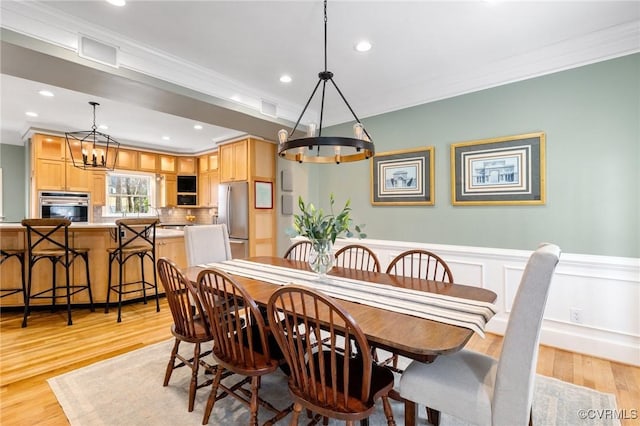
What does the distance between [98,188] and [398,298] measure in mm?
6419

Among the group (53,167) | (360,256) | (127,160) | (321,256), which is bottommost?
(360,256)

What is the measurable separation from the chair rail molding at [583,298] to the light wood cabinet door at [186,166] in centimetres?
626

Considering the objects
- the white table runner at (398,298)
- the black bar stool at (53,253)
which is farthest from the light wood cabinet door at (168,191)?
the white table runner at (398,298)

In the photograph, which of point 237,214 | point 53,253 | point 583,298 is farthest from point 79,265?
point 583,298

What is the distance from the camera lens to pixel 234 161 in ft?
17.8

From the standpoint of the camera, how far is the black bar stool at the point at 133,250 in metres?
3.59

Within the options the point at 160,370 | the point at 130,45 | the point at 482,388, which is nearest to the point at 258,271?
the point at 160,370

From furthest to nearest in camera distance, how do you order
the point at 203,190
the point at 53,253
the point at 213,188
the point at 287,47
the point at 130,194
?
the point at 203,190, the point at 213,188, the point at 130,194, the point at 53,253, the point at 287,47

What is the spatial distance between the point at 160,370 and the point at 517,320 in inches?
96.0

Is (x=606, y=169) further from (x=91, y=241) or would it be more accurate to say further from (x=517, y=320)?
(x=91, y=241)

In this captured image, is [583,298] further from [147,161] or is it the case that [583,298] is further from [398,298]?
[147,161]

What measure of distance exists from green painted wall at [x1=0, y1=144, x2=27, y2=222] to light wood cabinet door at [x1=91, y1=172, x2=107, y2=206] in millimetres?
1382

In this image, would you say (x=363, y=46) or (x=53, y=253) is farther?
(x=53, y=253)

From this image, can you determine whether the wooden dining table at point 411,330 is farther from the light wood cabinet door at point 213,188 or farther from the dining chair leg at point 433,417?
the light wood cabinet door at point 213,188
